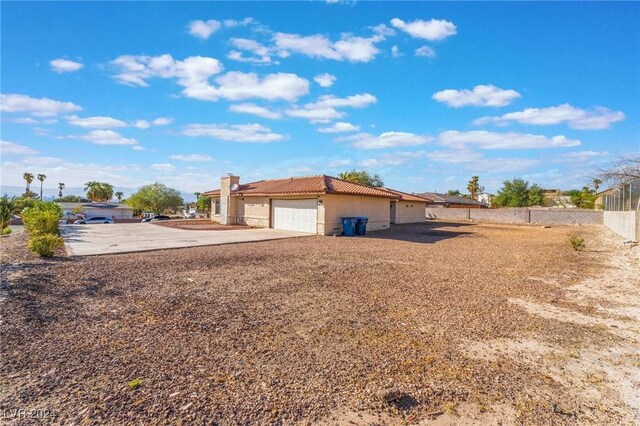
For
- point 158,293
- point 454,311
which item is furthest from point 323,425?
point 158,293

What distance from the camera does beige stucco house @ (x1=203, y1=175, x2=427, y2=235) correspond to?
70.5 feet

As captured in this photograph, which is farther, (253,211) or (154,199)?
(154,199)

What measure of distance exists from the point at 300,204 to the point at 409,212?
Result: 61.7 ft

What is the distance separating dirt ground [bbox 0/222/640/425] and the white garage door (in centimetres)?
1200

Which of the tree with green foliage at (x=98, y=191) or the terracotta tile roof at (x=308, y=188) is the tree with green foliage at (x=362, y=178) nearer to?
the terracotta tile roof at (x=308, y=188)

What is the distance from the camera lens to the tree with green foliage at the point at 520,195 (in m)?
66.1

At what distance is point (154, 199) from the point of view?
234ft

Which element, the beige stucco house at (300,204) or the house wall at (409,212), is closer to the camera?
the beige stucco house at (300,204)

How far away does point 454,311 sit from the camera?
6680mm

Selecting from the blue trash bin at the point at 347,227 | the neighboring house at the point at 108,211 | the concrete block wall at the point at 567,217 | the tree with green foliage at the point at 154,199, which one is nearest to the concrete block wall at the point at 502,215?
the concrete block wall at the point at 567,217

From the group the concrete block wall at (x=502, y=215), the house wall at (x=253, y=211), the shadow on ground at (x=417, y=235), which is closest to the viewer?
the shadow on ground at (x=417, y=235)

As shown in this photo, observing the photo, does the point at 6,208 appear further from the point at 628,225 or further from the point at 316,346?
the point at 628,225

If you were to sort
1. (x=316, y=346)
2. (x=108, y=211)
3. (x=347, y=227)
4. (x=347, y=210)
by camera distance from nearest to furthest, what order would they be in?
1. (x=316, y=346)
2. (x=347, y=227)
3. (x=347, y=210)
4. (x=108, y=211)

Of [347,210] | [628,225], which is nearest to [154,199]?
[347,210]
